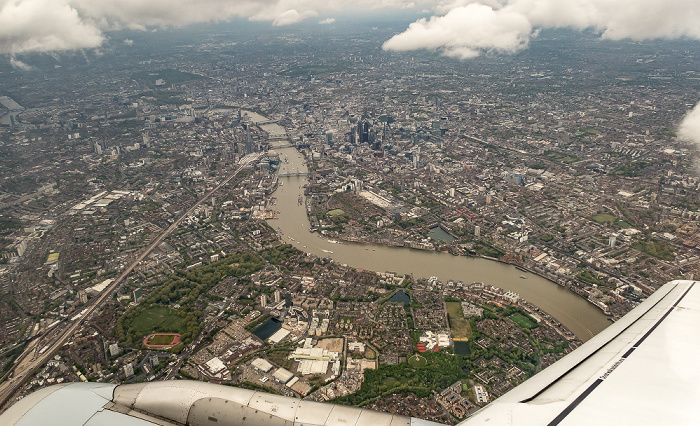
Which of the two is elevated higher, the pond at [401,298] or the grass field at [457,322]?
the grass field at [457,322]

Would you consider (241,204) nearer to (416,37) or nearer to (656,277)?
(656,277)

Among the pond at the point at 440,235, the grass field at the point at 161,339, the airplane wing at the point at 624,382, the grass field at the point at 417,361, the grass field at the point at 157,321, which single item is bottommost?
the pond at the point at 440,235

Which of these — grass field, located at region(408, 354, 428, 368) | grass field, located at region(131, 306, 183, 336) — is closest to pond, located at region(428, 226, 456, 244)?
grass field, located at region(408, 354, 428, 368)

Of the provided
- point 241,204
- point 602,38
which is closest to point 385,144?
point 241,204

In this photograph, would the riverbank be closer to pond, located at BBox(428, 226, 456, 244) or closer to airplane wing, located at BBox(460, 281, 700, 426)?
pond, located at BBox(428, 226, 456, 244)

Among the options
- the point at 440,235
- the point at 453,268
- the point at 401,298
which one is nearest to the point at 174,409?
the point at 401,298

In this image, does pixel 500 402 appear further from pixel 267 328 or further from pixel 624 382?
pixel 267 328

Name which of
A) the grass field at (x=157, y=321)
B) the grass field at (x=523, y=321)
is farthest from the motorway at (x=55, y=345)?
the grass field at (x=523, y=321)

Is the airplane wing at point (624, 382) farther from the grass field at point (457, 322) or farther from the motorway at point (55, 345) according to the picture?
the motorway at point (55, 345)
